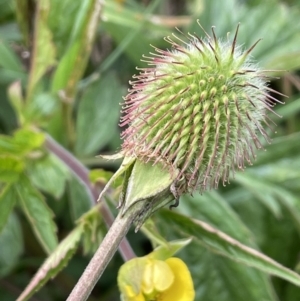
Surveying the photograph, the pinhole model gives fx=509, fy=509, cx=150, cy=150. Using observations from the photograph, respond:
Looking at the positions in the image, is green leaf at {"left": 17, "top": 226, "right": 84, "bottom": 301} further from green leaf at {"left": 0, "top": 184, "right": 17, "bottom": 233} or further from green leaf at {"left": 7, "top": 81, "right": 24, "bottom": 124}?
green leaf at {"left": 7, "top": 81, "right": 24, "bottom": 124}

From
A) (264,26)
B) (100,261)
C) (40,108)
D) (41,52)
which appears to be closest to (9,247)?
(40,108)

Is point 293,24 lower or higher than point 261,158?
higher

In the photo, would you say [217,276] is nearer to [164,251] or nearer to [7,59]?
[164,251]

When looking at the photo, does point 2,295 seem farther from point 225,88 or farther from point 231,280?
point 225,88

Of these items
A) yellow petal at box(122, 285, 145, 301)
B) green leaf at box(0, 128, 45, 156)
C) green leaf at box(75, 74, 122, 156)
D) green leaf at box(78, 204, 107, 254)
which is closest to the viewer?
yellow petal at box(122, 285, 145, 301)

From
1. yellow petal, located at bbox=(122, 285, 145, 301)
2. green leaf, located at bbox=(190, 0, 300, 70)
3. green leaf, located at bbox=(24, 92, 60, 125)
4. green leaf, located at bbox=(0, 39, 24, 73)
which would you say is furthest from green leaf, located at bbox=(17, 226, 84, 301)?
green leaf, located at bbox=(190, 0, 300, 70)

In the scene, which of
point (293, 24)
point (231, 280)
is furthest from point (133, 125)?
point (293, 24)
